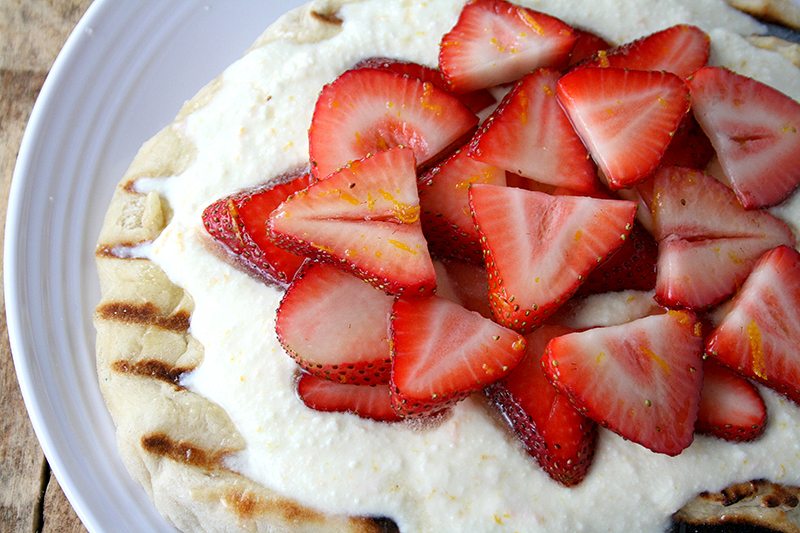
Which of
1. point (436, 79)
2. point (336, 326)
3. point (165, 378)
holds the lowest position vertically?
point (165, 378)

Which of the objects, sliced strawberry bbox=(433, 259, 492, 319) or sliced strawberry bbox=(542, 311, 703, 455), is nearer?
sliced strawberry bbox=(542, 311, 703, 455)

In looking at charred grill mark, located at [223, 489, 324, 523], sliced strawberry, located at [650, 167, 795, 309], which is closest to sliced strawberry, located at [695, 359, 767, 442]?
sliced strawberry, located at [650, 167, 795, 309]

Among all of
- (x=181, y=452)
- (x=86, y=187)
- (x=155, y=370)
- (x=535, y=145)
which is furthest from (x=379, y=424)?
(x=86, y=187)

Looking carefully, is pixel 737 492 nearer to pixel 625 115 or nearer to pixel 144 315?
pixel 625 115

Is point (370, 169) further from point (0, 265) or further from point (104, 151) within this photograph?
point (0, 265)

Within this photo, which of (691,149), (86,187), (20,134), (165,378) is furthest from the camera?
(20,134)

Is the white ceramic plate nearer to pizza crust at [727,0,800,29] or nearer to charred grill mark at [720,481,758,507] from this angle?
pizza crust at [727,0,800,29]
